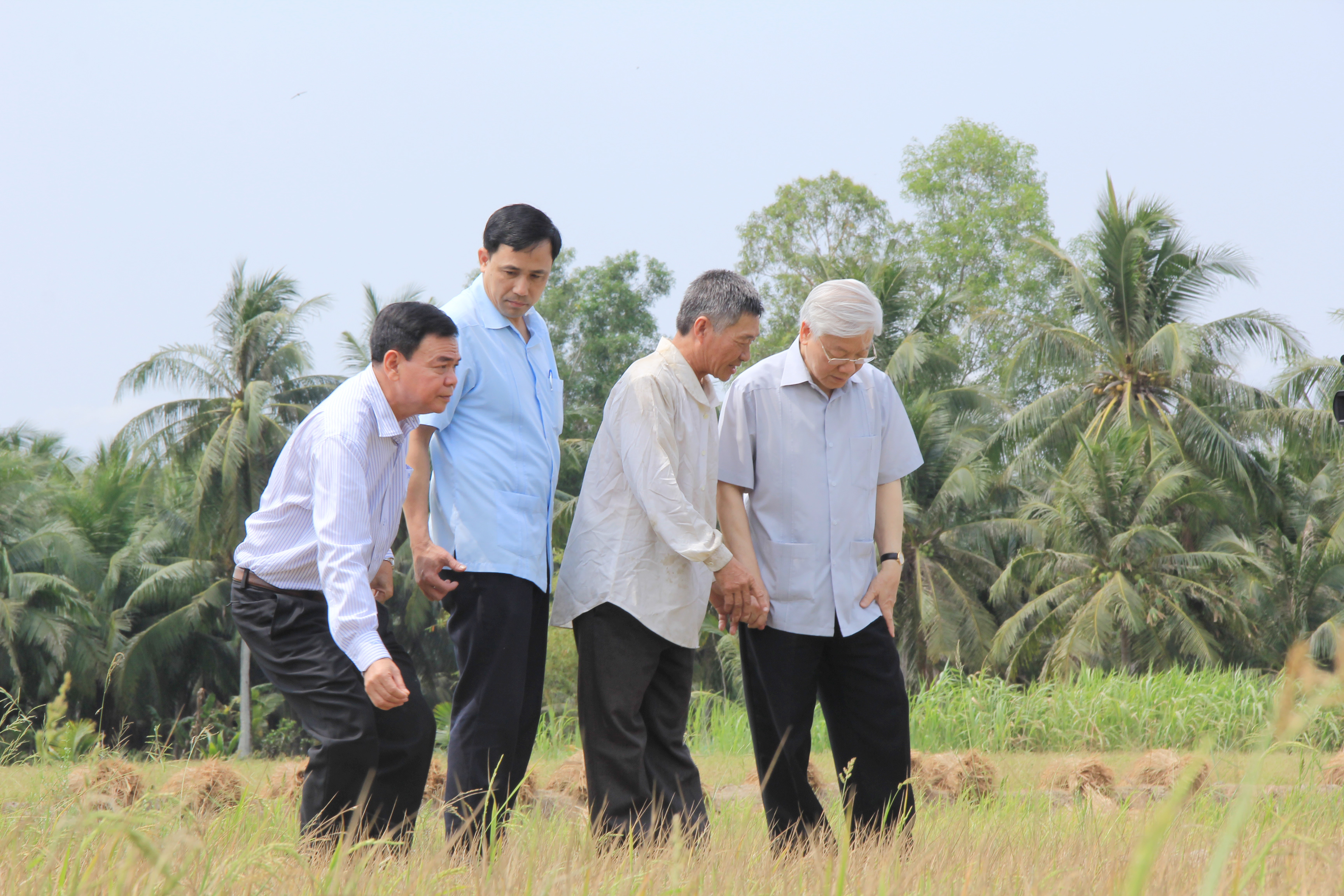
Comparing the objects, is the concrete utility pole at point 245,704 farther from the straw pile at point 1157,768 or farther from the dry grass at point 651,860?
the dry grass at point 651,860

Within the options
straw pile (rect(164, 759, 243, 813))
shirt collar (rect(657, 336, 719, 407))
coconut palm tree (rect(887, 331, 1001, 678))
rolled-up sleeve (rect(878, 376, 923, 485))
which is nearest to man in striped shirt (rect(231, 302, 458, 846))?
shirt collar (rect(657, 336, 719, 407))

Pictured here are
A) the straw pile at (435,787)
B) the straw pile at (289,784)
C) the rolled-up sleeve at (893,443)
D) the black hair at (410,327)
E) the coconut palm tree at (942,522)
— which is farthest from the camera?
the coconut palm tree at (942,522)

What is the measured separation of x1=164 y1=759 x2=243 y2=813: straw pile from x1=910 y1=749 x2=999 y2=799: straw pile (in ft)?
11.2

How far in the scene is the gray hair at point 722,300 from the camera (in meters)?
3.31

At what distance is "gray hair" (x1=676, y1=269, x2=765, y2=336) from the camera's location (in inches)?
130

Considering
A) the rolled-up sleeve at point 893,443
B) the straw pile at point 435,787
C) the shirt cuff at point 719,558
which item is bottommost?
the straw pile at point 435,787

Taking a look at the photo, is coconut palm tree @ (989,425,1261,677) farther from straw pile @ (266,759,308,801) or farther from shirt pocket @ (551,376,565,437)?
shirt pocket @ (551,376,565,437)

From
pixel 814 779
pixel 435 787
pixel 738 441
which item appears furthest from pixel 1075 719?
pixel 738 441

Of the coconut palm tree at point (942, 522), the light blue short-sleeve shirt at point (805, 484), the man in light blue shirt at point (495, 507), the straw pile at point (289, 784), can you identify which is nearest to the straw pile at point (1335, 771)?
the light blue short-sleeve shirt at point (805, 484)

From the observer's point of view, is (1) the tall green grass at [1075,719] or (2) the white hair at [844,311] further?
(1) the tall green grass at [1075,719]

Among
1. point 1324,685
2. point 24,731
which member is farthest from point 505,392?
point 24,731

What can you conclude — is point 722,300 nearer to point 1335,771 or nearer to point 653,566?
point 653,566

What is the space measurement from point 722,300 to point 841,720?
4.31 feet

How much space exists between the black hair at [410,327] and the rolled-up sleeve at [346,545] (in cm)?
28
